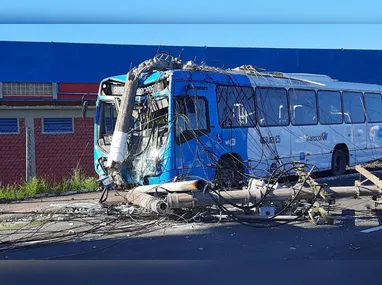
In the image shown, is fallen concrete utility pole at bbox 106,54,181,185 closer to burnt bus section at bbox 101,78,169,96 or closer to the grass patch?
burnt bus section at bbox 101,78,169,96

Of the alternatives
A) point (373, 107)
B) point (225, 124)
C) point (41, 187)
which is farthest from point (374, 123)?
point (41, 187)

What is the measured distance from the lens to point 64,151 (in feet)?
55.1

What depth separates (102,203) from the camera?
9.89m

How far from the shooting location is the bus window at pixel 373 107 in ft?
52.0

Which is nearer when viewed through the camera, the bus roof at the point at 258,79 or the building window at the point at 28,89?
the bus roof at the point at 258,79

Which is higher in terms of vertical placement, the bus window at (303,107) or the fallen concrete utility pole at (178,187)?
the bus window at (303,107)

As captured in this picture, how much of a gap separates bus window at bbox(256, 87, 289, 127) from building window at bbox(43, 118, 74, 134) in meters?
7.81

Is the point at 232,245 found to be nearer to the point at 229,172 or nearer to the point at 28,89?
the point at 229,172

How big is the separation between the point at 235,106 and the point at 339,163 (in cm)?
519

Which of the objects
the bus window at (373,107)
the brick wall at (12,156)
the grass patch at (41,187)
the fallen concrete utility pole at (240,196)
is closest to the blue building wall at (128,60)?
the brick wall at (12,156)

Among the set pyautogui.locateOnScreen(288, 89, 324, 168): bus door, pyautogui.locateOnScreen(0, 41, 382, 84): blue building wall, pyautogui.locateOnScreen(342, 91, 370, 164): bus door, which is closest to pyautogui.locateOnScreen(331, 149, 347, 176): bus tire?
pyautogui.locateOnScreen(342, 91, 370, 164): bus door

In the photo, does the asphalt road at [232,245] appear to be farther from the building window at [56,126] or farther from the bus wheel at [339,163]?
the building window at [56,126]

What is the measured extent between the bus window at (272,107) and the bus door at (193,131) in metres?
1.88

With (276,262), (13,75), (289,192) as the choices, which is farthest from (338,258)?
(13,75)
